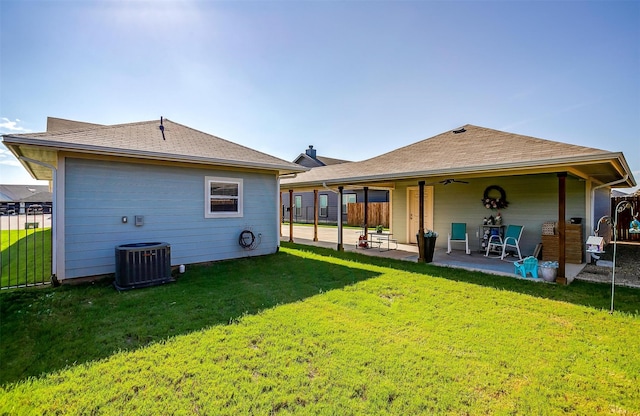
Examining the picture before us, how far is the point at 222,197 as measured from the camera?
723 centimetres

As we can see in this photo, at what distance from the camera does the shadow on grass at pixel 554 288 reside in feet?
14.6

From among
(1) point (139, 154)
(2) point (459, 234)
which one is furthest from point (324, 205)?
(1) point (139, 154)

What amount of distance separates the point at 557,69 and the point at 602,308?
274 inches

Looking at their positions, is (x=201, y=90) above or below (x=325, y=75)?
below

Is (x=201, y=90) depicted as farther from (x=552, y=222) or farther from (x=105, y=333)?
(x=552, y=222)

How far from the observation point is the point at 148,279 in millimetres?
5332

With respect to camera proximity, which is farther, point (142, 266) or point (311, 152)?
point (311, 152)

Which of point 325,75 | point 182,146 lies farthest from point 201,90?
point 325,75

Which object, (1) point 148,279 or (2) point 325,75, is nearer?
(1) point 148,279

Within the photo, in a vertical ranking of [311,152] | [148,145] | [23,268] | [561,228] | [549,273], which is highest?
[311,152]

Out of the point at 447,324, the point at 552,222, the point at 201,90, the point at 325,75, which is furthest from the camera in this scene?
the point at 325,75

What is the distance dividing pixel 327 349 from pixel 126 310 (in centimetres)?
292

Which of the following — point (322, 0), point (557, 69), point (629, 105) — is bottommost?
point (629, 105)

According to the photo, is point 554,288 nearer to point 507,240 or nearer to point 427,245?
point 427,245
